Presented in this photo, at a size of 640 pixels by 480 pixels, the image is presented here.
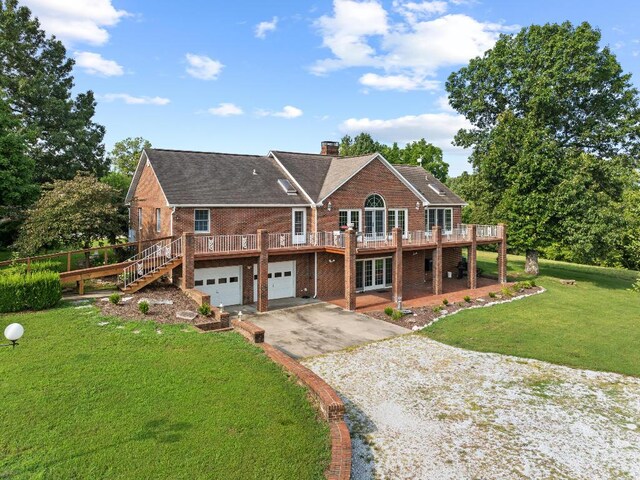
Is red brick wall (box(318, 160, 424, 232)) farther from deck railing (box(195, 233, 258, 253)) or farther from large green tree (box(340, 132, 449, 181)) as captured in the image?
large green tree (box(340, 132, 449, 181))

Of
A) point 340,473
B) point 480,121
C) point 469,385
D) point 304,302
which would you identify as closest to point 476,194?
point 480,121

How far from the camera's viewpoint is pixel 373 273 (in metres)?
25.2

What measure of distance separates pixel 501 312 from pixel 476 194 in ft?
54.8

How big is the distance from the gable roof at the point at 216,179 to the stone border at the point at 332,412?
397 inches

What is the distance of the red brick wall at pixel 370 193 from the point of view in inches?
900

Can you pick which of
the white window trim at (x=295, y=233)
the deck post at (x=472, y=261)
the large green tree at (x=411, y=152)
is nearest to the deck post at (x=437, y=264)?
the deck post at (x=472, y=261)

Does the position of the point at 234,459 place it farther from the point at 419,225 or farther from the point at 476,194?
the point at 476,194

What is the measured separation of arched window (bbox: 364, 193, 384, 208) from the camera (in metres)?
24.2

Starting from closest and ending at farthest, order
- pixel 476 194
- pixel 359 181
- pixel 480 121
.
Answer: pixel 359 181 < pixel 476 194 < pixel 480 121

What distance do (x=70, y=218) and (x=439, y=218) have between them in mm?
22267

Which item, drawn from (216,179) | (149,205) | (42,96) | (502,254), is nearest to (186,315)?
(216,179)

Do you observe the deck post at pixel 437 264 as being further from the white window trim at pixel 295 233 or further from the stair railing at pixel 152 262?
the stair railing at pixel 152 262

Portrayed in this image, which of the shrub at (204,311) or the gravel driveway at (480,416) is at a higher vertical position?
the shrub at (204,311)

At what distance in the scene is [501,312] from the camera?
65.9 ft
